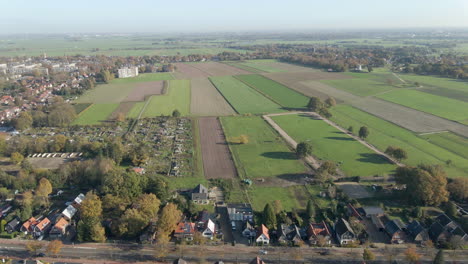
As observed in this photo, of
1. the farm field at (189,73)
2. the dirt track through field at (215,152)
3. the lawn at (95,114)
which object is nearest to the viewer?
the dirt track through field at (215,152)

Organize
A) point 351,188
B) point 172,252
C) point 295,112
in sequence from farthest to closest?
point 295,112
point 351,188
point 172,252

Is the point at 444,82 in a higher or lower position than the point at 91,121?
higher

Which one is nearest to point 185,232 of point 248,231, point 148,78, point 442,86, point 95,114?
point 248,231

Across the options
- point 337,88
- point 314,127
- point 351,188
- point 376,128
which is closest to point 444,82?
point 337,88

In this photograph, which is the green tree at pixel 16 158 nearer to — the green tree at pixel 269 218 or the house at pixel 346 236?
the green tree at pixel 269 218

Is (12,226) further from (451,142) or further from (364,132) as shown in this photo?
(451,142)

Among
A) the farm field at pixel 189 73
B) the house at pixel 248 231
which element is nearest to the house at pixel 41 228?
the house at pixel 248 231

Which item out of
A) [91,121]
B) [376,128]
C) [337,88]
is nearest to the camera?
[376,128]

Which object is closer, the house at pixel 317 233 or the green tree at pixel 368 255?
the green tree at pixel 368 255

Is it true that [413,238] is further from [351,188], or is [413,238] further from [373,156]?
[373,156]
